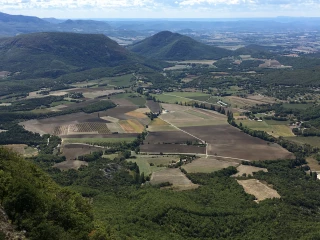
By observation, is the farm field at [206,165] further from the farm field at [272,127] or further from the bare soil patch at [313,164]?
the farm field at [272,127]

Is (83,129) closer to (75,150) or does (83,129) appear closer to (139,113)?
(75,150)

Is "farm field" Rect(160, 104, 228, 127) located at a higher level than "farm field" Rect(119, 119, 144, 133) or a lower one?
higher

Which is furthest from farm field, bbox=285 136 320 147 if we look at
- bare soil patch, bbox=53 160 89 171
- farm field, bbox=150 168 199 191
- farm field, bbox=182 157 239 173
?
bare soil patch, bbox=53 160 89 171

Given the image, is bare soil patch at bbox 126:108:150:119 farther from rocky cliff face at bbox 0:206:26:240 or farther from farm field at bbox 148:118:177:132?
rocky cliff face at bbox 0:206:26:240

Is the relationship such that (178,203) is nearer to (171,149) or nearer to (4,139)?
(171,149)

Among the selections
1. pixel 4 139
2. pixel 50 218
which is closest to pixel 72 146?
pixel 4 139

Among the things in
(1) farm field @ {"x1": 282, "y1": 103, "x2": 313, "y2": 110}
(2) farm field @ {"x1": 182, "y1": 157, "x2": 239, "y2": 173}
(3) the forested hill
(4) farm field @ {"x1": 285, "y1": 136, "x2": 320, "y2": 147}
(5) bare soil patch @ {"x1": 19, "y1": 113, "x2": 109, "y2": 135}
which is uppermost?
(3) the forested hill

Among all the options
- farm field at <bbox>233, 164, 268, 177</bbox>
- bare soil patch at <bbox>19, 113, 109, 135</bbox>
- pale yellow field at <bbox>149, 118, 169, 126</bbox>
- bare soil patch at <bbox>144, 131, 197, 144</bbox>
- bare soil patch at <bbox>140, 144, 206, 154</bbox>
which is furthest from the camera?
pale yellow field at <bbox>149, 118, 169, 126</bbox>
